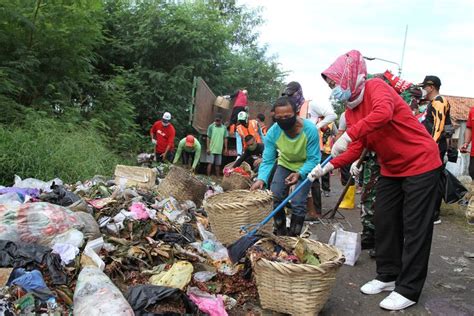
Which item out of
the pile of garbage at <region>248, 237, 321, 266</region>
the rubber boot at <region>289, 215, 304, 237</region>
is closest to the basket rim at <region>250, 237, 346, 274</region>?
the pile of garbage at <region>248, 237, 321, 266</region>

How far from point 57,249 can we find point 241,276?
1503mm

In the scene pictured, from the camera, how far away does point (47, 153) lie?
654cm

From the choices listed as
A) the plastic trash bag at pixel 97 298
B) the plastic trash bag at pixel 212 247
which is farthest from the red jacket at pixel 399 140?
the plastic trash bag at pixel 97 298

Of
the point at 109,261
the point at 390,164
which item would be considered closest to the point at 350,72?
the point at 390,164

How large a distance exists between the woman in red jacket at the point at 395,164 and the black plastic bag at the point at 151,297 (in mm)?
1358

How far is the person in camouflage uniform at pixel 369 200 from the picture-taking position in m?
4.42

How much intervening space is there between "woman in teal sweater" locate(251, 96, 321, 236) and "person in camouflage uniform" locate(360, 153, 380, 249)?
0.71 m

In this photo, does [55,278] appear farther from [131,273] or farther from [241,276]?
[241,276]

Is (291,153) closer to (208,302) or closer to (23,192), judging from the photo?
(208,302)

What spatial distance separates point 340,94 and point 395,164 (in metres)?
0.66

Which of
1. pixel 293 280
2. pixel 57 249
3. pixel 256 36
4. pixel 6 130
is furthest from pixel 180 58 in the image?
pixel 256 36

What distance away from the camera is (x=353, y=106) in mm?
3287

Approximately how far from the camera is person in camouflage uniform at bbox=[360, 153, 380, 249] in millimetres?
4418

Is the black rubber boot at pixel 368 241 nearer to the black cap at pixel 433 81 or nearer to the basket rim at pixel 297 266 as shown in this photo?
the basket rim at pixel 297 266
